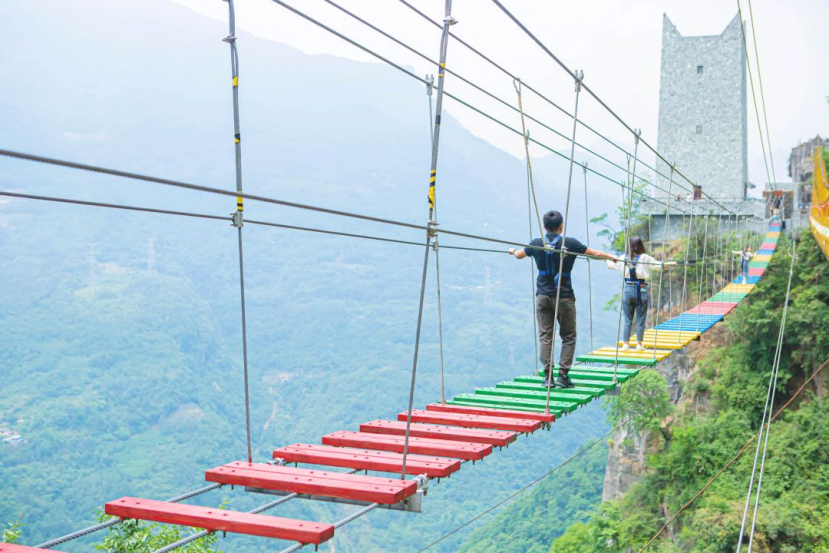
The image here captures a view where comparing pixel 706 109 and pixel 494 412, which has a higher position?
pixel 706 109

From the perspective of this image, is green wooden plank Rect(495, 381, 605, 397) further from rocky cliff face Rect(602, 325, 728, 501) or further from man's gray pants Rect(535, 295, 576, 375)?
rocky cliff face Rect(602, 325, 728, 501)

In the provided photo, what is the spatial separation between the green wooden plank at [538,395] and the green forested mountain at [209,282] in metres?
30.6

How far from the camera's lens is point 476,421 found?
13.5 ft

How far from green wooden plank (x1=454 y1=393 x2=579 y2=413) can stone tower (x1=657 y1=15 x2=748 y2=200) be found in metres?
22.5

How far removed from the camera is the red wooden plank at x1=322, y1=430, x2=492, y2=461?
3389 mm

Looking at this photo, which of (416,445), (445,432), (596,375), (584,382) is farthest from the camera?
(596,375)

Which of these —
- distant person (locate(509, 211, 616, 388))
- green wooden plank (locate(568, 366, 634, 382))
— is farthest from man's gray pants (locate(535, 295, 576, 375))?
green wooden plank (locate(568, 366, 634, 382))

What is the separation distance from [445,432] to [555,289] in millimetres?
1378

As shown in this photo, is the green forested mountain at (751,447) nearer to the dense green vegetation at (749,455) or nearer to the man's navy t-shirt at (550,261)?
the dense green vegetation at (749,455)

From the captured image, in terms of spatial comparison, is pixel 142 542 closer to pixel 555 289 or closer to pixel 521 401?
pixel 521 401

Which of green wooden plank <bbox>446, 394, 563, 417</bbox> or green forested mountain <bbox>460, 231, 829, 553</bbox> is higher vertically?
green wooden plank <bbox>446, 394, 563, 417</bbox>

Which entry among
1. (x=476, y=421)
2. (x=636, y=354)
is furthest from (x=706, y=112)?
(x=476, y=421)

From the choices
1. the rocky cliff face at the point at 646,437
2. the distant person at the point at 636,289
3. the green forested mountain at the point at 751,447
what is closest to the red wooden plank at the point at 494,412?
the distant person at the point at 636,289

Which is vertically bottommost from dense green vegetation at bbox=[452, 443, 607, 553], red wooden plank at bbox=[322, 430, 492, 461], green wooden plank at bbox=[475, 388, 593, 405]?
dense green vegetation at bbox=[452, 443, 607, 553]
